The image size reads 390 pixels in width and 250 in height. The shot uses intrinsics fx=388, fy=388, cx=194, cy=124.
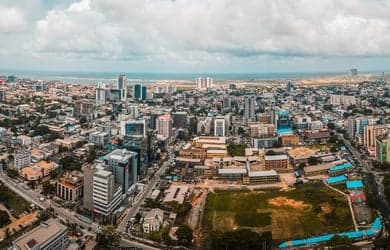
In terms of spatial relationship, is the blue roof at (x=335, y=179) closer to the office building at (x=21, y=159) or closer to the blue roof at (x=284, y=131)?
the blue roof at (x=284, y=131)

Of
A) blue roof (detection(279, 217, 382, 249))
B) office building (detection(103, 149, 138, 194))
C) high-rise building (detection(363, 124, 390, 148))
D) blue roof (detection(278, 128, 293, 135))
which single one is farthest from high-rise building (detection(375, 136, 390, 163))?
office building (detection(103, 149, 138, 194))

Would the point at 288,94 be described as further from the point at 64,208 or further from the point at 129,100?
the point at 64,208

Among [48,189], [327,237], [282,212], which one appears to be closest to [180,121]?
[48,189]

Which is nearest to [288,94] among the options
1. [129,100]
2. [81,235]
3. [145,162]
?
[129,100]

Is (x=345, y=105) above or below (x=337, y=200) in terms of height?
above

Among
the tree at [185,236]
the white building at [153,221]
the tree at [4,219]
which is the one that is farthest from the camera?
the tree at [4,219]

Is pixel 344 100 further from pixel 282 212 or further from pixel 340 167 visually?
pixel 282 212

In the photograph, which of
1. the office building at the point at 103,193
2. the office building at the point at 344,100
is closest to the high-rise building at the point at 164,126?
the office building at the point at 103,193
